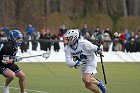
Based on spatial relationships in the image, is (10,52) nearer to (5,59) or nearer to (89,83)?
(5,59)

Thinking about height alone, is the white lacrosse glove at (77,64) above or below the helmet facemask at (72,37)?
below

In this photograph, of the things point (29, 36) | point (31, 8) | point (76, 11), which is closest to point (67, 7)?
point (76, 11)

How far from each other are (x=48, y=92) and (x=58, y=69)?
30.3 ft

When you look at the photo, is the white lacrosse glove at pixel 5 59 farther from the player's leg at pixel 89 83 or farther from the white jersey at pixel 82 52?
the player's leg at pixel 89 83

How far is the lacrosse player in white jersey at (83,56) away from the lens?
48.0 feet

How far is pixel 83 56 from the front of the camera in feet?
48.9

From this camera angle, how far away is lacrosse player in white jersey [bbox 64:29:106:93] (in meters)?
14.6

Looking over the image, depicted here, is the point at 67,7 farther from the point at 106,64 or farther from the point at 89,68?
the point at 89,68

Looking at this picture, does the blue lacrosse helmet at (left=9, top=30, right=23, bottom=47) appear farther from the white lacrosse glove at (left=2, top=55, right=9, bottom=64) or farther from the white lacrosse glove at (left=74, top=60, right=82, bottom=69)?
the white lacrosse glove at (left=74, top=60, right=82, bottom=69)

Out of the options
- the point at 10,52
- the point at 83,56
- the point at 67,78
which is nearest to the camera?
the point at 83,56

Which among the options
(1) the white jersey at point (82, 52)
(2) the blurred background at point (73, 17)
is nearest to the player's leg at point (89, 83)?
(1) the white jersey at point (82, 52)

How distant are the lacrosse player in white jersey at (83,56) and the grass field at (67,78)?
2.91 metres

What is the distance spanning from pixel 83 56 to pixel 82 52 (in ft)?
0.39

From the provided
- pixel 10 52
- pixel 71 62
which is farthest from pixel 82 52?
pixel 10 52
